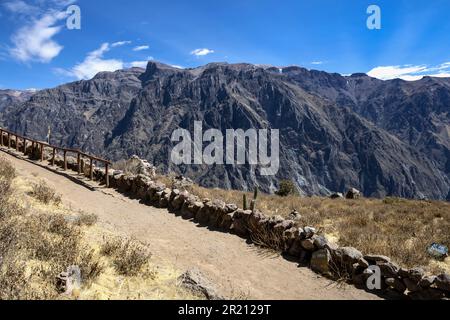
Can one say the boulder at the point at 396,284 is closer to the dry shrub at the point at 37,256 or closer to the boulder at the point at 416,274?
the boulder at the point at 416,274

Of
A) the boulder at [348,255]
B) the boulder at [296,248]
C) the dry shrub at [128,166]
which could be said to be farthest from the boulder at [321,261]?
the dry shrub at [128,166]

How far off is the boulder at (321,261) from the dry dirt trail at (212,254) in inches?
8.3

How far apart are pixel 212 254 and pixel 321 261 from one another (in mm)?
3010

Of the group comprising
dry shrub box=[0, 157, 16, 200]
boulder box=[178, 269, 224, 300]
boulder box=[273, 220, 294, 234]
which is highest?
dry shrub box=[0, 157, 16, 200]

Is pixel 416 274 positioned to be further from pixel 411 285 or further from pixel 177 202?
pixel 177 202

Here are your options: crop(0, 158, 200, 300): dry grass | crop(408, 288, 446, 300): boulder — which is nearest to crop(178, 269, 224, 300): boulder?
crop(0, 158, 200, 300): dry grass

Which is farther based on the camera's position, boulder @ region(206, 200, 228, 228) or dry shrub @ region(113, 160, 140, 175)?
dry shrub @ region(113, 160, 140, 175)

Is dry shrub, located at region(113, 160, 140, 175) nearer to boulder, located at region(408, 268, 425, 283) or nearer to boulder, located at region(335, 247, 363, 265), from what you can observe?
boulder, located at region(335, 247, 363, 265)

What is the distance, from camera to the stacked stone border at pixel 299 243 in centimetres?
844

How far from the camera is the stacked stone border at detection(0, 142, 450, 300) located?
8.44 metres

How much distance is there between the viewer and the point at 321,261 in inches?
386

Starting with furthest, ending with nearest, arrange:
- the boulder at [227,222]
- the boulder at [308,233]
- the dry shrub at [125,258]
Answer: the boulder at [227,222] → the boulder at [308,233] → the dry shrub at [125,258]
